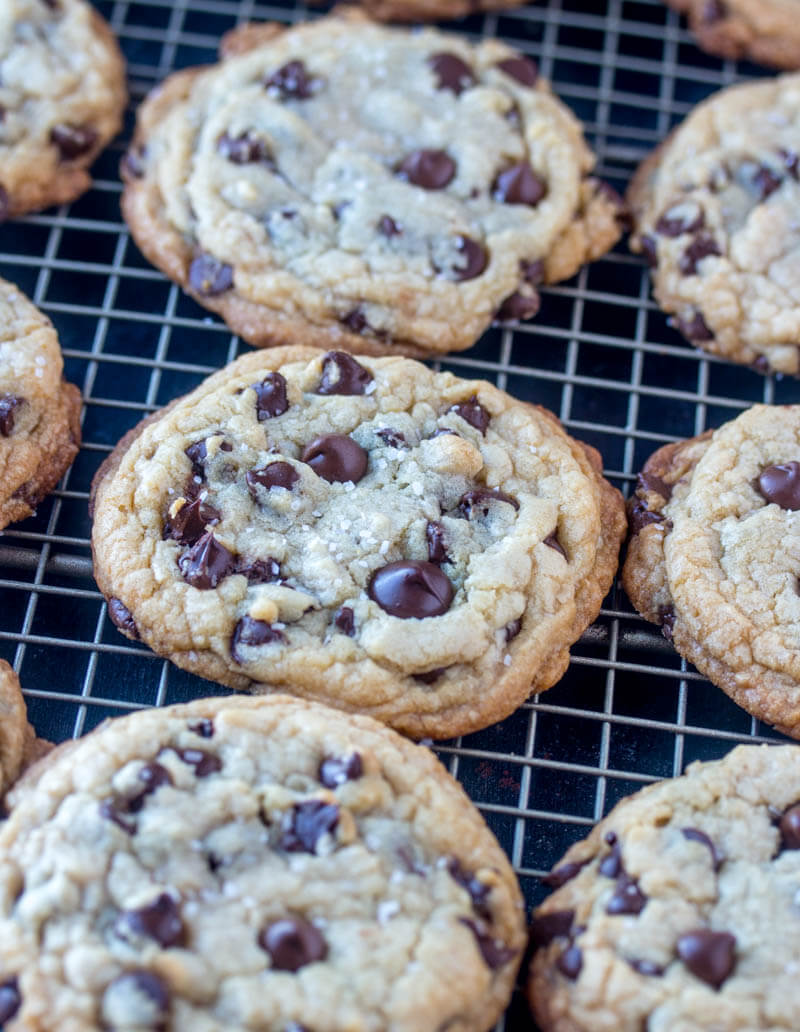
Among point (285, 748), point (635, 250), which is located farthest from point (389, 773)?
point (635, 250)

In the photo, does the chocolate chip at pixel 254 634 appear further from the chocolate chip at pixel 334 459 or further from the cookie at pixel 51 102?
the cookie at pixel 51 102

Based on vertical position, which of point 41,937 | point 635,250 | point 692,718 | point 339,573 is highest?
point 635,250

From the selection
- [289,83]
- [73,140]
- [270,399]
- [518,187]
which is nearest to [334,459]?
[270,399]

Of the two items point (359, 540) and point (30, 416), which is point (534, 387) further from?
point (30, 416)

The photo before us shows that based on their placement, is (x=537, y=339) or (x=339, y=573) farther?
(x=537, y=339)

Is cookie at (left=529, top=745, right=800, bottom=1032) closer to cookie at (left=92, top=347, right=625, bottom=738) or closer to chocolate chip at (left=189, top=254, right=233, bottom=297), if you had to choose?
cookie at (left=92, top=347, right=625, bottom=738)

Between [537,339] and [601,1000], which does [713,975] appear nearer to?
[601,1000]

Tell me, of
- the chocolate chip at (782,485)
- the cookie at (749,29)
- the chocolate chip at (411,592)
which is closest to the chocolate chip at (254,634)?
the chocolate chip at (411,592)

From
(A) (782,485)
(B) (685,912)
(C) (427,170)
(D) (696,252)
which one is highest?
(C) (427,170)
